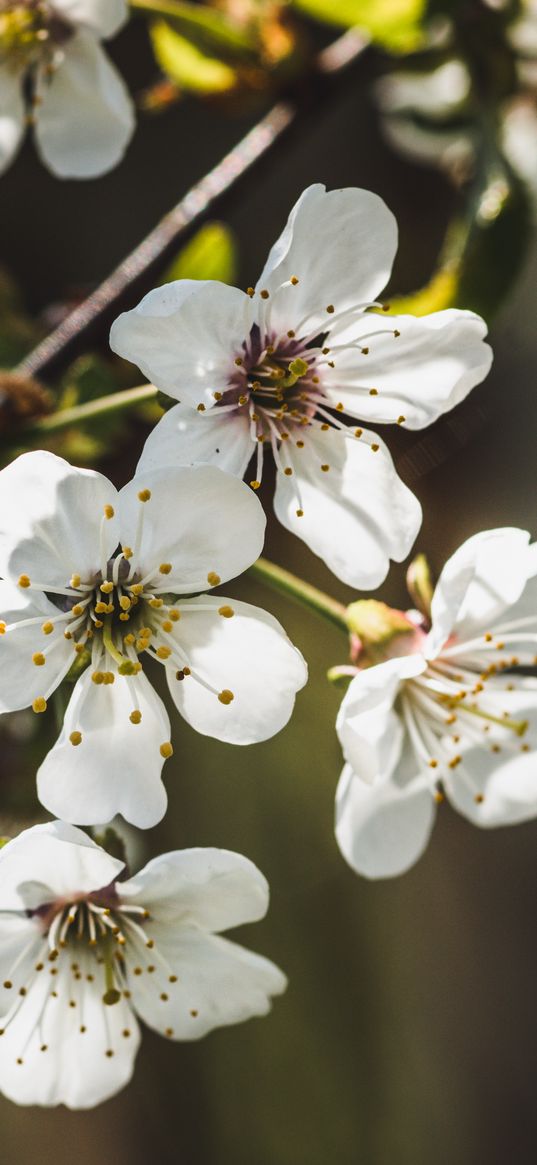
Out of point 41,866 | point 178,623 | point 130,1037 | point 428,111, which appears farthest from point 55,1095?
point 428,111

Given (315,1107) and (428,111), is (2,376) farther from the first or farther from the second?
(315,1107)

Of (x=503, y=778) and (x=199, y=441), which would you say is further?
(x=503, y=778)

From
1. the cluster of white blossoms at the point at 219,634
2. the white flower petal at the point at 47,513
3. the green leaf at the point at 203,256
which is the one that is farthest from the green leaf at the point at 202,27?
the white flower petal at the point at 47,513

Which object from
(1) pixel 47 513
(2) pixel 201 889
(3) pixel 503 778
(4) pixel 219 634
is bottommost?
(3) pixel 503 778

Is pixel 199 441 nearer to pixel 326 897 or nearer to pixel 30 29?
pixel 30 29

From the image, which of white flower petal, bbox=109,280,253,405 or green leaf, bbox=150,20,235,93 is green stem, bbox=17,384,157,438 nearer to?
white flower petal, bbox=109,280,253,405

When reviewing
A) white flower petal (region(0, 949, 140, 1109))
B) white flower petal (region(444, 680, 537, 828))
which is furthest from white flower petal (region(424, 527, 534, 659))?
white flower petal (region(0, 949, 140, 1109))

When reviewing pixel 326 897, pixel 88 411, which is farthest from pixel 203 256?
pixel 326 897
